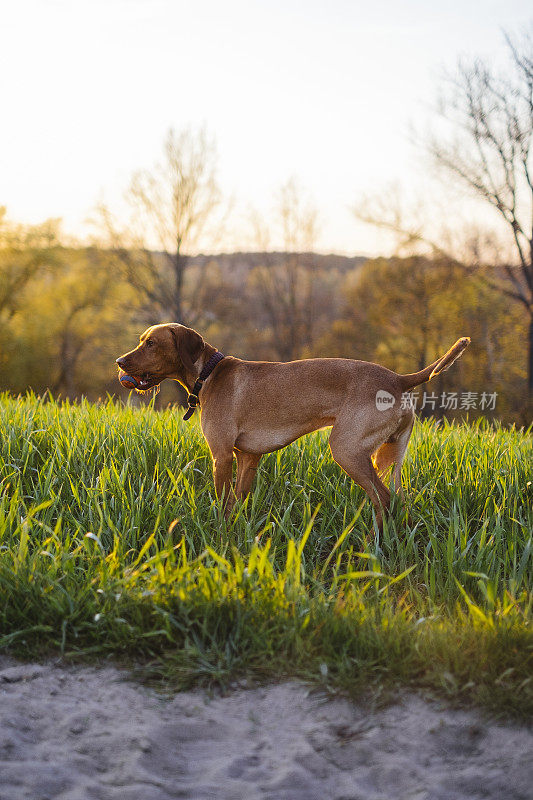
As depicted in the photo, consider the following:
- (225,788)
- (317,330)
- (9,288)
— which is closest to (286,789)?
(225,788)

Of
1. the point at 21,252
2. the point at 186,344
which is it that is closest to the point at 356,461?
the point at 186,344

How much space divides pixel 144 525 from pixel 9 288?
3187 cm

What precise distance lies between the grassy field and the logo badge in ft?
2.60

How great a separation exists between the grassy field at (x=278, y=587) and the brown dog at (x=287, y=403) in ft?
1.18

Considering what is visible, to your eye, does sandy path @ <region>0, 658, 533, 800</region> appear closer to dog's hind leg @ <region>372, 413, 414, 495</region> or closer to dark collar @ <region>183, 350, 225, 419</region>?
dog's hind leg @ <region>372, 413, 414, 495</region>

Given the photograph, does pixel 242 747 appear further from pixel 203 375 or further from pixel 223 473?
pixel 203 375

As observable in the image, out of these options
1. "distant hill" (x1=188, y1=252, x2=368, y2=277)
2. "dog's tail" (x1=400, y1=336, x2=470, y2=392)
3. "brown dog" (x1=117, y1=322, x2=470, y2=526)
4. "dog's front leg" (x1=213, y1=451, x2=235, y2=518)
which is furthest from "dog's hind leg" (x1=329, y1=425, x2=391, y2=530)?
"distant hill" (x1=188, y1=252, x2=368, y2=277)

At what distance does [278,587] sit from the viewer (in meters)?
3.23

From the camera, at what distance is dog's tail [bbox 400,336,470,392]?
4523mm

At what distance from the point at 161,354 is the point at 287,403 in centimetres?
97

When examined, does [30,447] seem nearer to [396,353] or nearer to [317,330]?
[396,353]

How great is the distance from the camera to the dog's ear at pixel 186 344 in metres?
4.93

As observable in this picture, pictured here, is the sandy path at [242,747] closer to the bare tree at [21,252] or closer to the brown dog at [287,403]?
the brown dog at [287,403]

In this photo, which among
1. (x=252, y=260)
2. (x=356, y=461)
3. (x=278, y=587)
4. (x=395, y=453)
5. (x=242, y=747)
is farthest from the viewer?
(x=252, y=260)
